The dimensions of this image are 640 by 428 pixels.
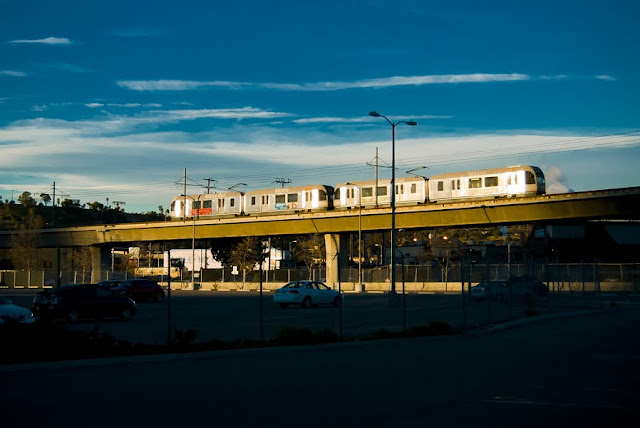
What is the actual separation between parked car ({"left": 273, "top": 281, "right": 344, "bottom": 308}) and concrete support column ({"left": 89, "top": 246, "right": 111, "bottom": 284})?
51.5 meters

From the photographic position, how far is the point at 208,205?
273ft

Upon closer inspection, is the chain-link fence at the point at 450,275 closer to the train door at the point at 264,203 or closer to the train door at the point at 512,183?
the train door at the point at 512,183

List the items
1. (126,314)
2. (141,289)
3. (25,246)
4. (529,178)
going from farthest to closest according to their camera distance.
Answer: (25,246), (529,178), (141,289), (126,314)

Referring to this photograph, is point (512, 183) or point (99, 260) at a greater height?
point (512, 183)

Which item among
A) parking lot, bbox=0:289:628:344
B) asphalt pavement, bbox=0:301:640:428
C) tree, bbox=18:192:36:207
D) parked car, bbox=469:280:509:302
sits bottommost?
parking lot, bbox=0:289:628:344

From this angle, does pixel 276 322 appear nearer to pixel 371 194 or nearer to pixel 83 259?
pixel 371 194

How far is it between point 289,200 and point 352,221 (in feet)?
25.4

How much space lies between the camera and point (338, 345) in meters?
18.7

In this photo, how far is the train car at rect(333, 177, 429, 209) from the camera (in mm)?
68062

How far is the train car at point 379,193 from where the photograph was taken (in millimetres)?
68062

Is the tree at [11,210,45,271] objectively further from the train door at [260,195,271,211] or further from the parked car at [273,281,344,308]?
the parked car at [273,281,344,308]

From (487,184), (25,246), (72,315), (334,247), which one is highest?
(487,184)

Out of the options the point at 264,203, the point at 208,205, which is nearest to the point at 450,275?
the point at 264,203

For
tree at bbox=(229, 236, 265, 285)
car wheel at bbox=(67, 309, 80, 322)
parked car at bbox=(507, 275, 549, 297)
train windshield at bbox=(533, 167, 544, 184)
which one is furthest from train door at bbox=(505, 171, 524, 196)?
tree at bbox=(229, 236, 265, 285)
